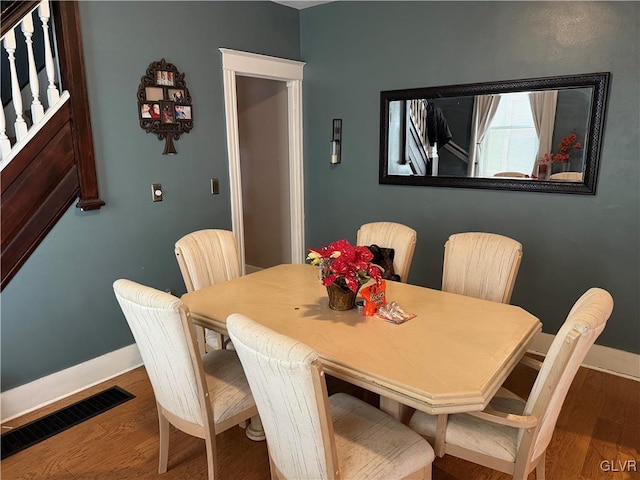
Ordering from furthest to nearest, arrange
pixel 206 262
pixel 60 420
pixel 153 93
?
pixel 153 93 → pixel 206 262 → pixel 60 420

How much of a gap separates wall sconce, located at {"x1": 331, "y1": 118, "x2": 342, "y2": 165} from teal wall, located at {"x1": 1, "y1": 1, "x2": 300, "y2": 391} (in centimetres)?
98

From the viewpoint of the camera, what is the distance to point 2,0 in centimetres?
238

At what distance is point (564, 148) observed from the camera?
9.36 feet

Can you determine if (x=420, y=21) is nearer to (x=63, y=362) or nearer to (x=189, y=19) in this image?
(x=189, y=19)

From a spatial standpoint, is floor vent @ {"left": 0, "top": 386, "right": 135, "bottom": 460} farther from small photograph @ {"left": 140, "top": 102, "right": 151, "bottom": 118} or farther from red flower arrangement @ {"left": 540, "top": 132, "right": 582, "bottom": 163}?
red flower arrangement @ {"left": 540, "top": 132, "right": 582, "bottom": 163}

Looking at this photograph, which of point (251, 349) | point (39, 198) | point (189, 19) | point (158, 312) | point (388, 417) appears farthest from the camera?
point (189, 19)

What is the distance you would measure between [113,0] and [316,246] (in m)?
2.51

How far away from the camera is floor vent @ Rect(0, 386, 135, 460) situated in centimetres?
231

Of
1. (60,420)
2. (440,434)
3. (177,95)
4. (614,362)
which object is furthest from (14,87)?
(614,362)

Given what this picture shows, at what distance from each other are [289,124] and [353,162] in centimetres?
76

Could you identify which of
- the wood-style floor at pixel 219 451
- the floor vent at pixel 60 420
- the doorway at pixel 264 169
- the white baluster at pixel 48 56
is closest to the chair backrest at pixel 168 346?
the wood-style floor at pixel 219 451

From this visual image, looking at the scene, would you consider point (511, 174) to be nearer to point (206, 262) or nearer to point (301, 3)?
point (206, 262)

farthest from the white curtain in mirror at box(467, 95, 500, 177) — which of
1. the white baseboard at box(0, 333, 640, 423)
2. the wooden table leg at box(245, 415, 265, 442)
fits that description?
the wooden table leg at box(245, 415, 265, 442)

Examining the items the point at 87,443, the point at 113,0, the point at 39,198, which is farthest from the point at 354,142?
the point at 87,443
